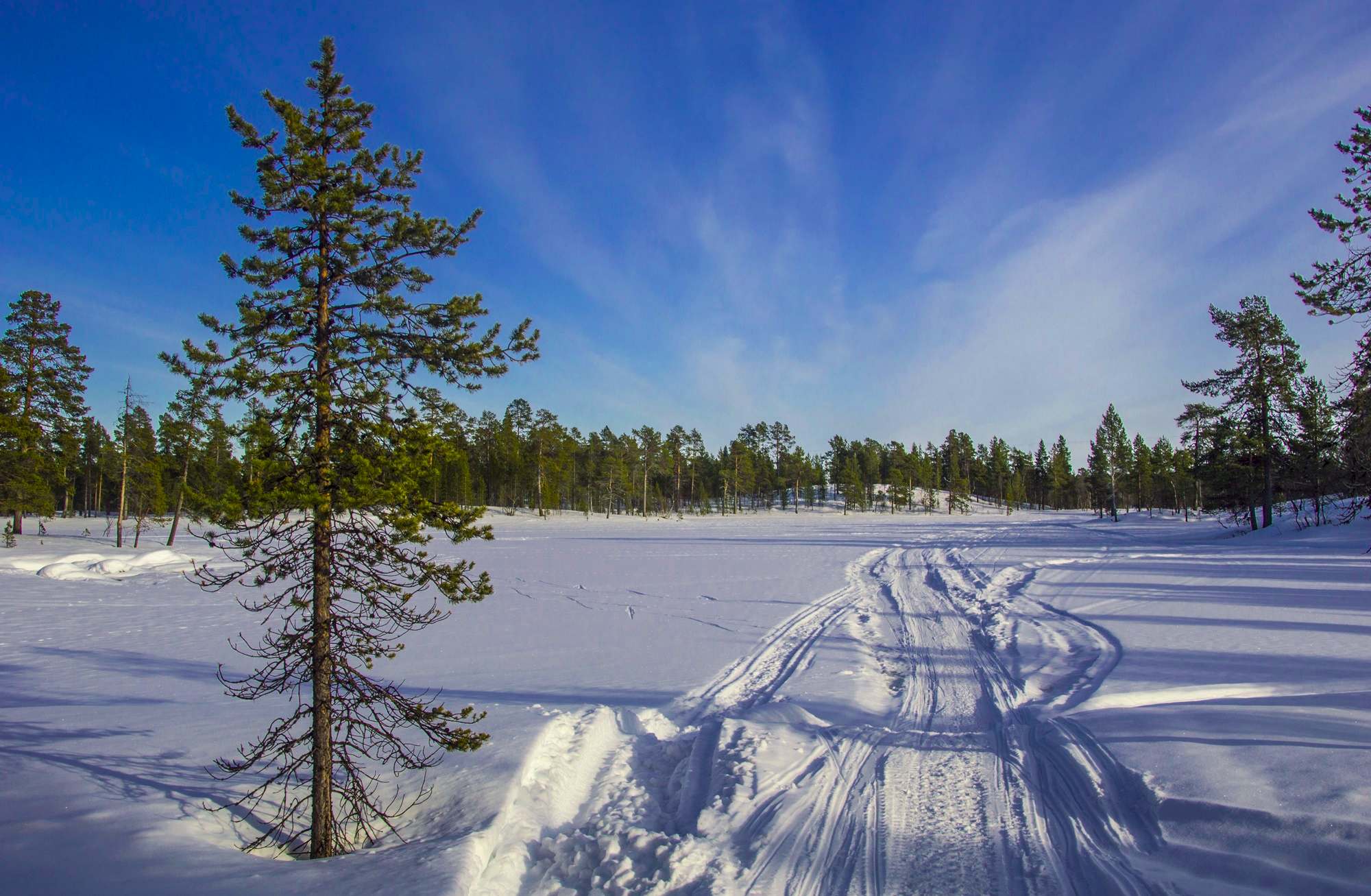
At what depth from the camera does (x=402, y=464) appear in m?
5.13

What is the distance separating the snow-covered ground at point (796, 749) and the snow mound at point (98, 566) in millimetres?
9322

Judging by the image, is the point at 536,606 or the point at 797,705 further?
the point at 536,606

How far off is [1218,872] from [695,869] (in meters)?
3.64

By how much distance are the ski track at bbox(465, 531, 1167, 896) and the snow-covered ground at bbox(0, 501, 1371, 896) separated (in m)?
0.03

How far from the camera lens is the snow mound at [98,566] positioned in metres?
22.7

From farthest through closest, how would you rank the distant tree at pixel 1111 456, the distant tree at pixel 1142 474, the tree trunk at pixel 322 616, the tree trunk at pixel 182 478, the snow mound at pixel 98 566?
the distant tree at pixel 1142 474, the distant tree at pixel 1111 456, the tree trunk at pixel 182 478, the snow mound at pixel 98 566, the tree trunk at pixel 322 616

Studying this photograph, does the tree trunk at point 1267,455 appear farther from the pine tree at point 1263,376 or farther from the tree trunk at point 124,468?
the tree trunk at point 124,468

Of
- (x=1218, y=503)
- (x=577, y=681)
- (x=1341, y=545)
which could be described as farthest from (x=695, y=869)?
(x=1218, y=503)

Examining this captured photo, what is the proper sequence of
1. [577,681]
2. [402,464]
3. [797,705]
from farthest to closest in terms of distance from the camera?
[577,681] → [797,705] → [402,464]

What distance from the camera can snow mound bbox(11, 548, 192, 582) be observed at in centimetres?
2273

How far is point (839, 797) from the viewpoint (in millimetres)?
5570

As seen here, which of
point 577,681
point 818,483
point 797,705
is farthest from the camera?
point 818,483

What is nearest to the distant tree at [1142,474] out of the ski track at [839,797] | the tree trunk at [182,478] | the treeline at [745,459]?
the treeline at [745,459]

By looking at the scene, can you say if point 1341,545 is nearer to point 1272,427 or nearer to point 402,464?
point 1272,427
